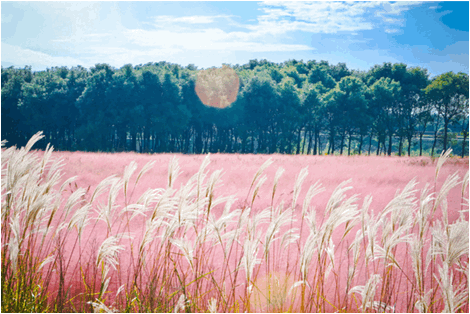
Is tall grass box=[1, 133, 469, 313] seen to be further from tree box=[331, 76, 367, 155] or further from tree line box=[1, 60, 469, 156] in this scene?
tree box=[331, 76, 367, 155]

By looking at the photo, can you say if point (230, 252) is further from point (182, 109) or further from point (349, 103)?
point (349, 103)

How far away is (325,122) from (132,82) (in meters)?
24.2

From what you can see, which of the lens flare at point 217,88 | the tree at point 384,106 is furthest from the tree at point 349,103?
the lens flare at point 217,88

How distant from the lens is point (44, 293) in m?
2.32

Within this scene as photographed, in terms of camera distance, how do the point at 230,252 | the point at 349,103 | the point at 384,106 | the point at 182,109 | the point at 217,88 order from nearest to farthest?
the point at 230,252 → the point at 182,109 → the point at 384,106 → the point at 349,103 → the point at 217,88

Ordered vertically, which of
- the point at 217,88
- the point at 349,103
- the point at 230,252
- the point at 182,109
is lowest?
the point at 230,252

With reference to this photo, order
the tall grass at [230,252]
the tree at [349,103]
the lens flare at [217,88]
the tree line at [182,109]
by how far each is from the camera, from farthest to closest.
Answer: the lens flare at [217,88] → the tree at [349,103] → the tree line at [182,109] → the tall grass at [230,252]

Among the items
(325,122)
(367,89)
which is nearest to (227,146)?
(325,122)

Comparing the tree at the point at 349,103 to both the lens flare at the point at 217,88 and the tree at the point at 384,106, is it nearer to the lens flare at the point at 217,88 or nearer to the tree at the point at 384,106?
the tree at the point at 384,106

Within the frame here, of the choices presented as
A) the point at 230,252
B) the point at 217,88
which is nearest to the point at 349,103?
the point at 217,88

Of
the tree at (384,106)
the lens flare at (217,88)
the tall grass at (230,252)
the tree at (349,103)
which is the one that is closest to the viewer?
the tall grass at (230,252)

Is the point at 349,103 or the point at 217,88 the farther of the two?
the point at 217,88

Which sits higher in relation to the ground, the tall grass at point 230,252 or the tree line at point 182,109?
the tree line at point 182,109

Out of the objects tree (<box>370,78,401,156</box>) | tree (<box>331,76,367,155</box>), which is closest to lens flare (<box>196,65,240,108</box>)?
tree (<box>331,76,367,155</box>)
